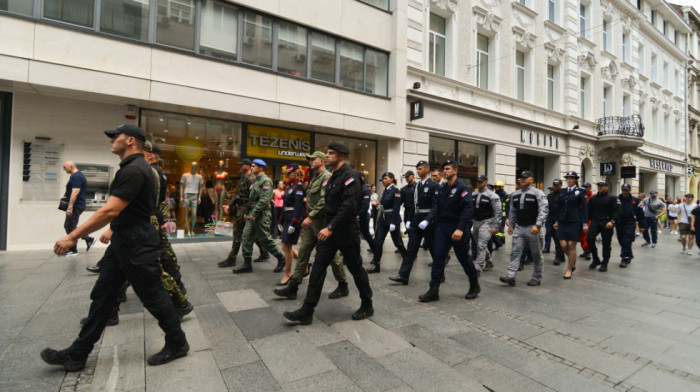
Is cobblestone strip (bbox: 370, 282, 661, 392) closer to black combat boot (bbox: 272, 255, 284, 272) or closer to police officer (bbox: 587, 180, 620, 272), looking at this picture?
black combat boot (bbox: 272, 255, 284, 272)

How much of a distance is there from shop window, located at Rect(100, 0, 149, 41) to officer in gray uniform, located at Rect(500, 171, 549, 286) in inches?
380

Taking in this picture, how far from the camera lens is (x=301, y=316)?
12.3 ft

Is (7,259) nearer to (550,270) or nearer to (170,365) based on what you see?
(170,365)

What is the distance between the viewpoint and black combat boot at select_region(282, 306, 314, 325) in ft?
12.3

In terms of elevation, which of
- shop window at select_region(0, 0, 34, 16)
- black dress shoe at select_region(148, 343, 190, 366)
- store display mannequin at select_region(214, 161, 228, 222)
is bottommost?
black dress shoe at select_region(148, 343, 190, 366)

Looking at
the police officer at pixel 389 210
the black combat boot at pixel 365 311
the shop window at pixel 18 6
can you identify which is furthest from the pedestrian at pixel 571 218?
the shop window at pixel 18 6

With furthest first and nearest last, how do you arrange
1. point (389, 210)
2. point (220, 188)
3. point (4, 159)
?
point (220, 188) → point (4, 159) → point (389, 210)

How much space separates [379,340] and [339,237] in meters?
1.17

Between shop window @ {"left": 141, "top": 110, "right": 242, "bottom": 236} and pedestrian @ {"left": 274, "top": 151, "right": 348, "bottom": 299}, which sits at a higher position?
shop window @ {"left": 141, "top": 110, "right": 242, "bottom": 236}

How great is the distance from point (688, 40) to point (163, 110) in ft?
143

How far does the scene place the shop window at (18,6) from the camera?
7.27m

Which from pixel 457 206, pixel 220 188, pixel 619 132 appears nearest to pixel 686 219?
pixel 457 206

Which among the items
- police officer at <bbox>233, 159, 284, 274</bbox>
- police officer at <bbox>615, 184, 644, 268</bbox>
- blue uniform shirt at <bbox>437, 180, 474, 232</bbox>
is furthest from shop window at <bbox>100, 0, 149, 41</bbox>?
police officer at <bbox>615, 184, 644, 268</bbox>

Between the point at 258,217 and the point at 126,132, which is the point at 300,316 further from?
the point at 258,217
